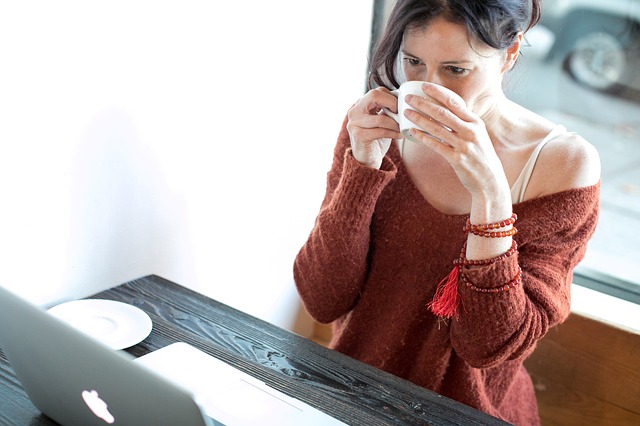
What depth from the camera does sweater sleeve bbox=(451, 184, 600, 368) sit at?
121 cm

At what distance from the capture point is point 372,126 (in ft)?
4.24

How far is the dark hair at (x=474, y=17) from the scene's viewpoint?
119 cm

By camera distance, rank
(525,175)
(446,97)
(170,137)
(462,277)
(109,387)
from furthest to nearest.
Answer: (170,137) < (525,175) < (462,277) < (446,97) < (109,387)

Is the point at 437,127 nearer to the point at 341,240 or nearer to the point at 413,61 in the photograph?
the point at 413,61

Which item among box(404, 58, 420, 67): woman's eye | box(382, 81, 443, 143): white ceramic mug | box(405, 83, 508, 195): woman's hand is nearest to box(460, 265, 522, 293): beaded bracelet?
box(405, 83, 508, 195): woman's hand

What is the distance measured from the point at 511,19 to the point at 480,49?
0.09 meters

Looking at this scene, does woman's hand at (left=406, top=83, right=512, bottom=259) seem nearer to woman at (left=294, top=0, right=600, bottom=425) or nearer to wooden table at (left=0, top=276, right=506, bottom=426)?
woman at (left=294, top=0, right=600, bottom=425)

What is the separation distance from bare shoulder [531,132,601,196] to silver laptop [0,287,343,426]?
0.59 m

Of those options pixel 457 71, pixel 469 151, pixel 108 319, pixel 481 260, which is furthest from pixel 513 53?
pixel 108 319

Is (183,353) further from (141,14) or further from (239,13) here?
(239,13)

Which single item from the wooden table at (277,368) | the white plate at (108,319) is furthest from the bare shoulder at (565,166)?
the white plate at (108,319)

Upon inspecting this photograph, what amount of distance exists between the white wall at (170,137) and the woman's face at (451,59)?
1.50 ft

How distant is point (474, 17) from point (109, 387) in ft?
2.59

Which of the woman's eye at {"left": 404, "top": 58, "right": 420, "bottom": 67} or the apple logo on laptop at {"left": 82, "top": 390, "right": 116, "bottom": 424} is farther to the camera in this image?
the woman's eye at {"left": 404, "top": 58, "right": 420, "bottom": 67}
